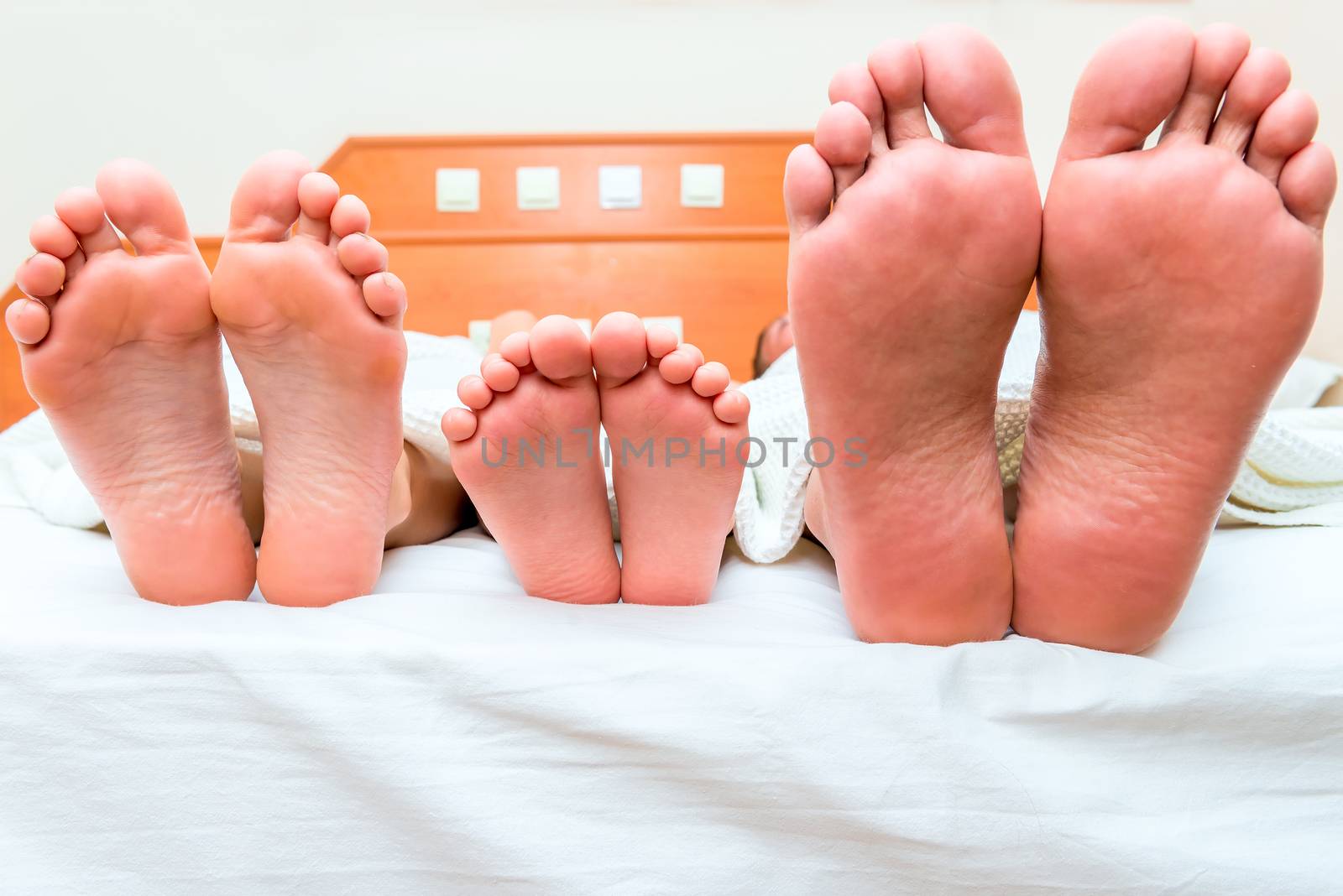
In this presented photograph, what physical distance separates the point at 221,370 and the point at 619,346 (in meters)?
0.29

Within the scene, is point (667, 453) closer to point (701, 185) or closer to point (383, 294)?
point (383, 294)

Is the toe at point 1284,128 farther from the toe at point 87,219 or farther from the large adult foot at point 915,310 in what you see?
the toe at point 87,219

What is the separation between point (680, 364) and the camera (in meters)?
0.57

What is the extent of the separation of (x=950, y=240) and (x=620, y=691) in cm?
31

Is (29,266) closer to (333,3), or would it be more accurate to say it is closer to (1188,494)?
(1188,494)

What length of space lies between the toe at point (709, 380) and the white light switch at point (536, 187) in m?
1.53

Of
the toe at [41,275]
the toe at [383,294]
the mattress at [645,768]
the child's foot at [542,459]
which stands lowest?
the mattress at [645,768]

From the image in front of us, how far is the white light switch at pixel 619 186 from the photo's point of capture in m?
2.00

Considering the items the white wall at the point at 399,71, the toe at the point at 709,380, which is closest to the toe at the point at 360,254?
the toe at the point at 709,380

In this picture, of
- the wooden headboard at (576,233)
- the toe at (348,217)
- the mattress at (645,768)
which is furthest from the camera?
the wooden headboard at (576,233)

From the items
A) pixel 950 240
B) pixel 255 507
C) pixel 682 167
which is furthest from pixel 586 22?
pixel 950 240

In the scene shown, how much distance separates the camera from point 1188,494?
1.80ft

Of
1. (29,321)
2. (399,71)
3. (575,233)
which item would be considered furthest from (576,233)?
(29,321)

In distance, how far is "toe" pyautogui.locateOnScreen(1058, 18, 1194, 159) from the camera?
0.52 meters
